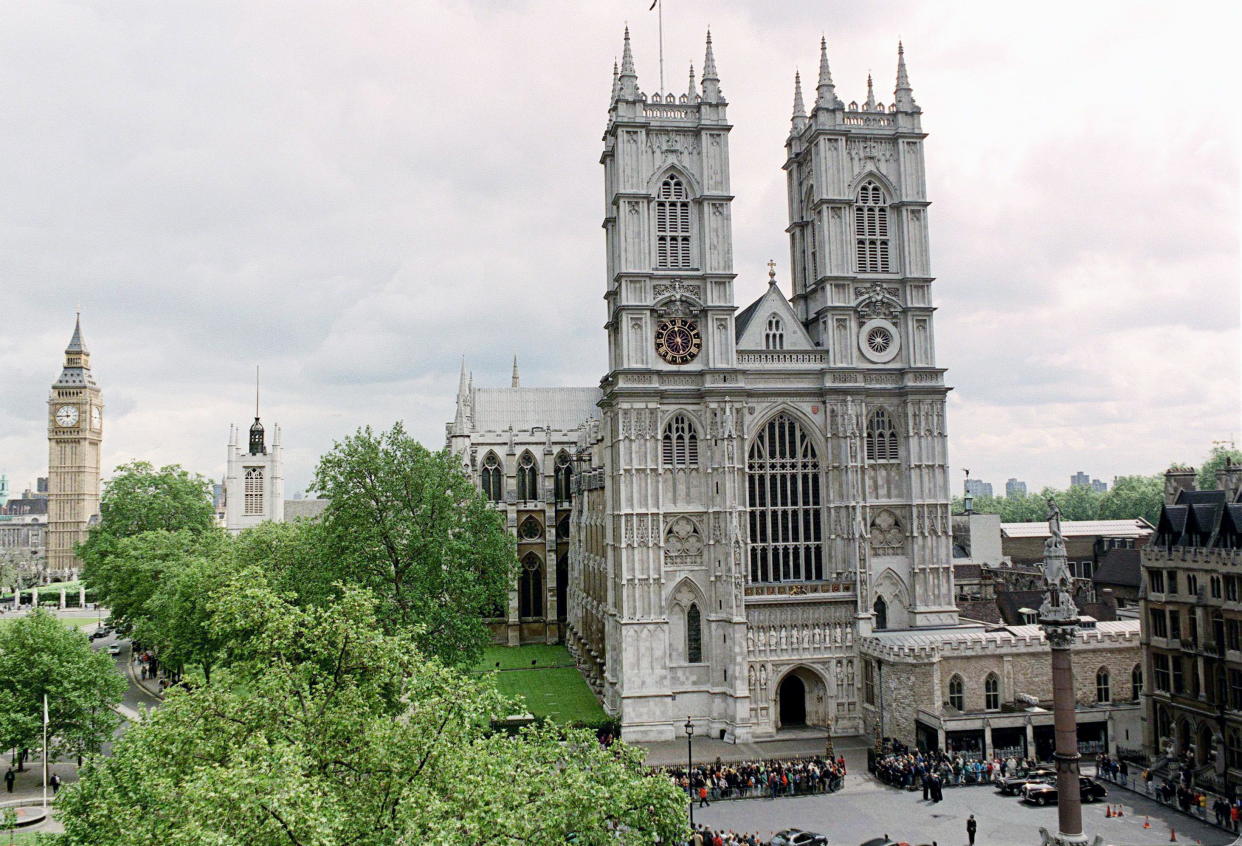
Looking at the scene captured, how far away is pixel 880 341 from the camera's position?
1801 inches

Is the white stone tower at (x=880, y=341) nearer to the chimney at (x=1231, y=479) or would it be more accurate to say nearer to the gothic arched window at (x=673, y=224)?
the gothic arched window at (x=673, y=224)

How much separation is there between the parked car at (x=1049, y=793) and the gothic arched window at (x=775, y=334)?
2228 centimetres

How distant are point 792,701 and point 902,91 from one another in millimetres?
30971

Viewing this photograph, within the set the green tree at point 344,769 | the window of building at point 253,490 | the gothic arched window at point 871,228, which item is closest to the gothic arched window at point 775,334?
the gothic arched window at point 871,228

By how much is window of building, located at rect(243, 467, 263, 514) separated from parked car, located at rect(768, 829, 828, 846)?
101 meters

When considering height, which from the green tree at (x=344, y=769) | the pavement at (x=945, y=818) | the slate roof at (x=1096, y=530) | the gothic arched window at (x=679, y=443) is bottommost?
the pavement at (x=945, y=818)

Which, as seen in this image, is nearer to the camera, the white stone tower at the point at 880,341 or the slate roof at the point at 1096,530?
the white stone tower at the point at 880,341

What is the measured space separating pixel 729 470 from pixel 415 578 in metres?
15.3

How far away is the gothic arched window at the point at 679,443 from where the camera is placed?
4400 cm

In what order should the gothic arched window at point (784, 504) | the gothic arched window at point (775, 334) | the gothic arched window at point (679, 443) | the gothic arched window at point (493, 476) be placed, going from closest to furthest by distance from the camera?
the gothic arched window at point (679, 443) → the gothic arched window at point (784, 504) → the gothic arched window at point (775, 334) → the gothic arched window at point (493, 476)

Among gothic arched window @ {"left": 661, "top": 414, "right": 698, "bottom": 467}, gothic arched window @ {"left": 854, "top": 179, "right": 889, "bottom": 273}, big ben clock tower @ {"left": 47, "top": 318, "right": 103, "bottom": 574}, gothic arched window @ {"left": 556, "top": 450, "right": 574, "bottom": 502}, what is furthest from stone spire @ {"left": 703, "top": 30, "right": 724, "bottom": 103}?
big ben clock tower @ {"left": 47, "top": 318, "right": 103, "bottom": 574}

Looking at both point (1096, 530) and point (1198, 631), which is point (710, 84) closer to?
point (1198, 631)

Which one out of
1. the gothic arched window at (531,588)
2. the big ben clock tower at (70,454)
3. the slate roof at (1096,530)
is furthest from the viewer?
the big ben clock tower at (70,454)

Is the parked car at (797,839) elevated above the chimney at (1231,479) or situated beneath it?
situated beneath
